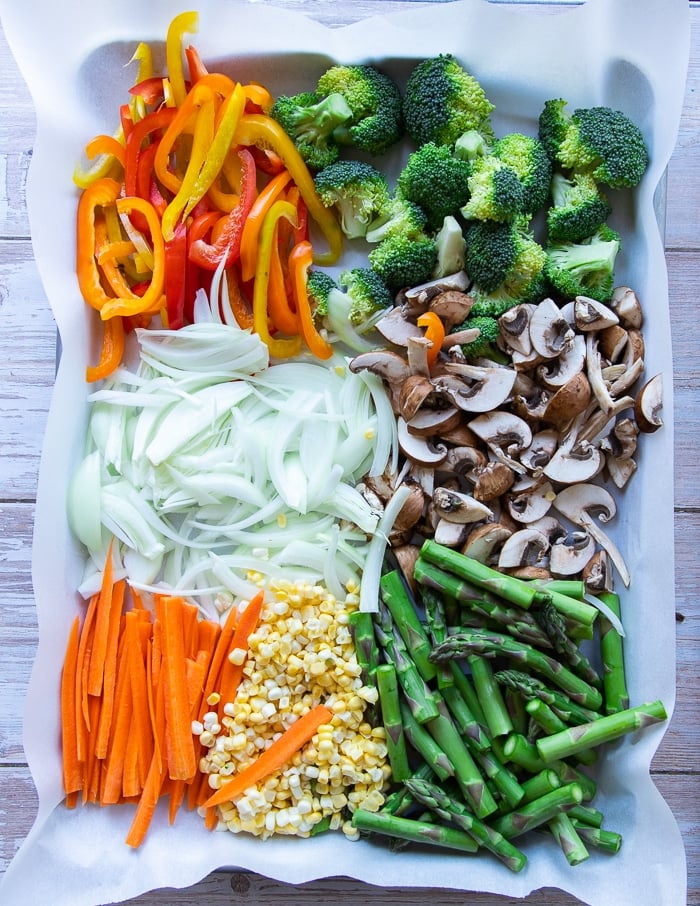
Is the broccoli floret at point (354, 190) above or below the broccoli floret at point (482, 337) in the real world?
above

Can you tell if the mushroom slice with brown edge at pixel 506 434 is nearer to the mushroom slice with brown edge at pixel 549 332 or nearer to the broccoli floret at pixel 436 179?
the mushroom slice with brown edge at pixel 549 332

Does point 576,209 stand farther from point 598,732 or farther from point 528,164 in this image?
point 598,732

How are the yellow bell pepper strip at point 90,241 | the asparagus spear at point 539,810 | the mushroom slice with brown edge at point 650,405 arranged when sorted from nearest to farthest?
the asparagus spear at point 539,810 < the mushroom slice with brown edge at point 650,405 < the yellow bell pepper strip at point 90,241

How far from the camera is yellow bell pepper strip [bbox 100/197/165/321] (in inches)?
102

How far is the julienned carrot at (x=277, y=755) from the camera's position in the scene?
2439 mm

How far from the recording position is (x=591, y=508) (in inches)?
103

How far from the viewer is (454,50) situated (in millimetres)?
2611

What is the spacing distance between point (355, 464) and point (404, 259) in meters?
0.71

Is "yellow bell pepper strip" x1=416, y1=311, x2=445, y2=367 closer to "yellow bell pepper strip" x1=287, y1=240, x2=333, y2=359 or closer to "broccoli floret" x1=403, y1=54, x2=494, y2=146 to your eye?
"yellow bell pepper strip" x1=287, y1=240, x2=333, y2=359

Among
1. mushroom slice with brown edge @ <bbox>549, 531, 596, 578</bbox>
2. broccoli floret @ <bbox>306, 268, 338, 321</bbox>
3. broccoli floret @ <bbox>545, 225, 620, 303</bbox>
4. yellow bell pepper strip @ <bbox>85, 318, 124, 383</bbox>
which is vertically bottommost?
mushroom slice with brown edge @ <bbox>549, 531, 596, 578</bbox>

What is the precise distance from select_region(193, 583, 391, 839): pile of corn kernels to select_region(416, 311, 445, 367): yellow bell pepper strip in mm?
884

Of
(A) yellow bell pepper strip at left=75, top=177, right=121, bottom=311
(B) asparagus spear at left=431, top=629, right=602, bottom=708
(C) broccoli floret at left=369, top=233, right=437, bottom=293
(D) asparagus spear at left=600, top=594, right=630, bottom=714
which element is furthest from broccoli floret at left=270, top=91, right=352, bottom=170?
(D) asparagus spear at left=600, top=594, right=630, bottom=714

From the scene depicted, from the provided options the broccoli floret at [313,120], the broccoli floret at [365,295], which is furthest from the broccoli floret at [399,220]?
the broccoli floret at [313,120]

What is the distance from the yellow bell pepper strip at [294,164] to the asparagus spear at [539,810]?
6.26ft
